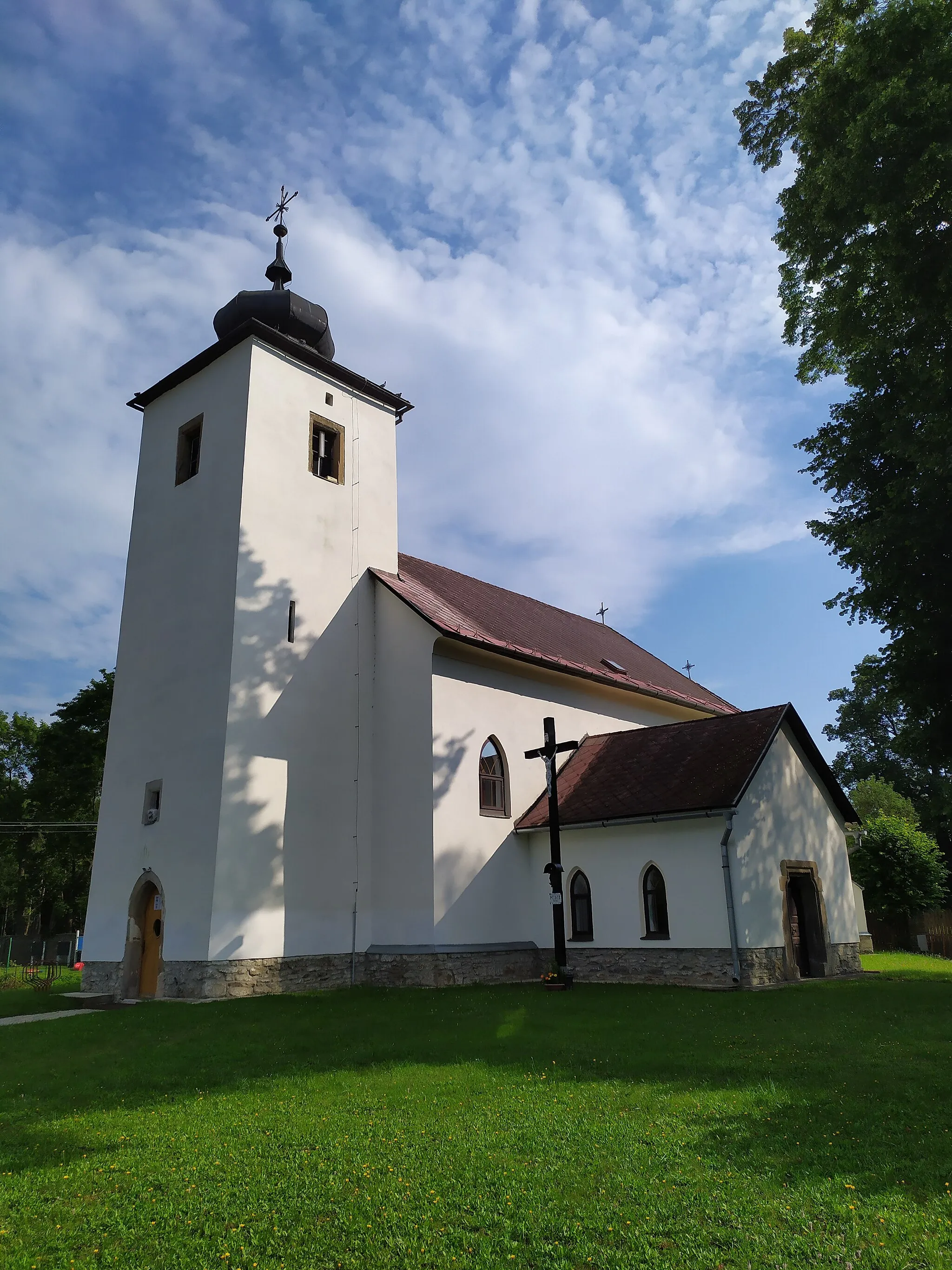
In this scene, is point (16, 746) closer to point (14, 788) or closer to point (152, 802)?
point (14, 788)

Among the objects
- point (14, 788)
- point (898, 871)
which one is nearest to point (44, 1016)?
point (898, 871)

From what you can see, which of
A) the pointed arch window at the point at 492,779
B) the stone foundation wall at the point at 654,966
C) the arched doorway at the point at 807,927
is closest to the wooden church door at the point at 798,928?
the arched doorway at the point at 807,927

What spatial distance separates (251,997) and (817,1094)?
11590mm

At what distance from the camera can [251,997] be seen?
16.3m

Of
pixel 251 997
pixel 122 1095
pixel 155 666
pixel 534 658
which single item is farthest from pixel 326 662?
pixel 122 1095

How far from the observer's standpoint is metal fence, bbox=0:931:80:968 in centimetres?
3662

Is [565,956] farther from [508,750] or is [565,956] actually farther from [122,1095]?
[122,1095]

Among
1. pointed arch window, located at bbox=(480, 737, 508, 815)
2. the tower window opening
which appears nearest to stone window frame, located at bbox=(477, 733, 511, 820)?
pointed arch window, located at bbox=(480, 737, 508, 815)

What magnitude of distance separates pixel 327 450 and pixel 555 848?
11.4m

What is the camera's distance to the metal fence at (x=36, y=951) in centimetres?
3662

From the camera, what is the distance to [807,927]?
19.6 m

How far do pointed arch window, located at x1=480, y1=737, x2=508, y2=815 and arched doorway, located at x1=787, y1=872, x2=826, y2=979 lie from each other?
21.9 feet

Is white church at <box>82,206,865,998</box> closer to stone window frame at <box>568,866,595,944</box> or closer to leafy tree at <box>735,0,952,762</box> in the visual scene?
stone window frame at <box>568,866,595,944</box>

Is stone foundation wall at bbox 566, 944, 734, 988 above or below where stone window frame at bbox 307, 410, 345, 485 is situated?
below
